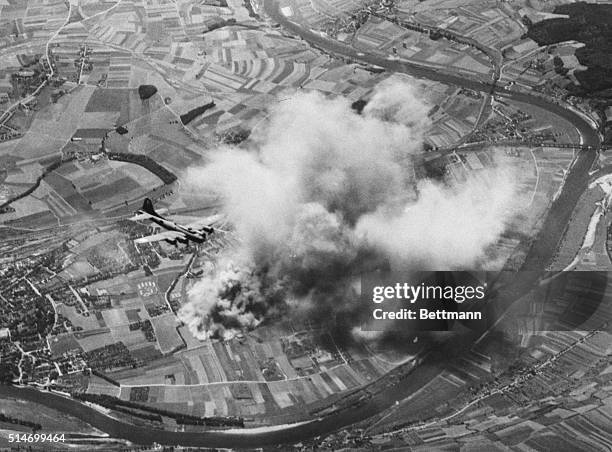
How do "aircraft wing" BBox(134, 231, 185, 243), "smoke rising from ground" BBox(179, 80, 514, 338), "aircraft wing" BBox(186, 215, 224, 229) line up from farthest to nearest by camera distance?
"aircraft wing" BBox(186, 215, 224, 229) → "aircraft wing" BBox(134, 231, 185, 243) → "smoke rising from ground" BBox(179, 80, 514, 338)

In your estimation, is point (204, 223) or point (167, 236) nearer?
point (167, 236)

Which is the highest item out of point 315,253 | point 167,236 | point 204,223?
point 315,253

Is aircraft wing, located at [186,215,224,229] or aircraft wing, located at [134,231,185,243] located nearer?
aircraft wing, located at [134,231,185,243]

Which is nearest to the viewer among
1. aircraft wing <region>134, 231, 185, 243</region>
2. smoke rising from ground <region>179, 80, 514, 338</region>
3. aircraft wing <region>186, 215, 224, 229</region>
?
smoke rising from ground <region>179, 80, 514, 338</region>

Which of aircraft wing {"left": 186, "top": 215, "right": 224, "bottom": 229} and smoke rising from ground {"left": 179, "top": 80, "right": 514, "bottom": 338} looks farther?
aircraft wing {"left": 186, "top": 215, "right": 224, "bottom": 229}

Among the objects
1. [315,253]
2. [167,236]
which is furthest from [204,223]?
[315,253]

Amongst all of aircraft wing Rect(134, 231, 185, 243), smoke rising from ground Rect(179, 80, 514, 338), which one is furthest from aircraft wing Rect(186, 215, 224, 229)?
aircraft wing Rect(134, 231, 185, 243)

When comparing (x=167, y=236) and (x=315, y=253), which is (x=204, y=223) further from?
(x=315, y=253)

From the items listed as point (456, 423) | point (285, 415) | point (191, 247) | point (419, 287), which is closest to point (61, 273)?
point (191, 247)

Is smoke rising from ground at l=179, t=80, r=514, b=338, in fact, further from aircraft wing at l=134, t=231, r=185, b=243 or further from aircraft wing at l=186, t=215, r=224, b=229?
aircraft wing at l=134, t=231, r=185, b=243

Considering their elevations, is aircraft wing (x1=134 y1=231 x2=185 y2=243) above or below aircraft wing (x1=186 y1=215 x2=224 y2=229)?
above

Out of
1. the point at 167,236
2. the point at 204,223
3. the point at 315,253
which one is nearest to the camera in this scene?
the point at 167,236
